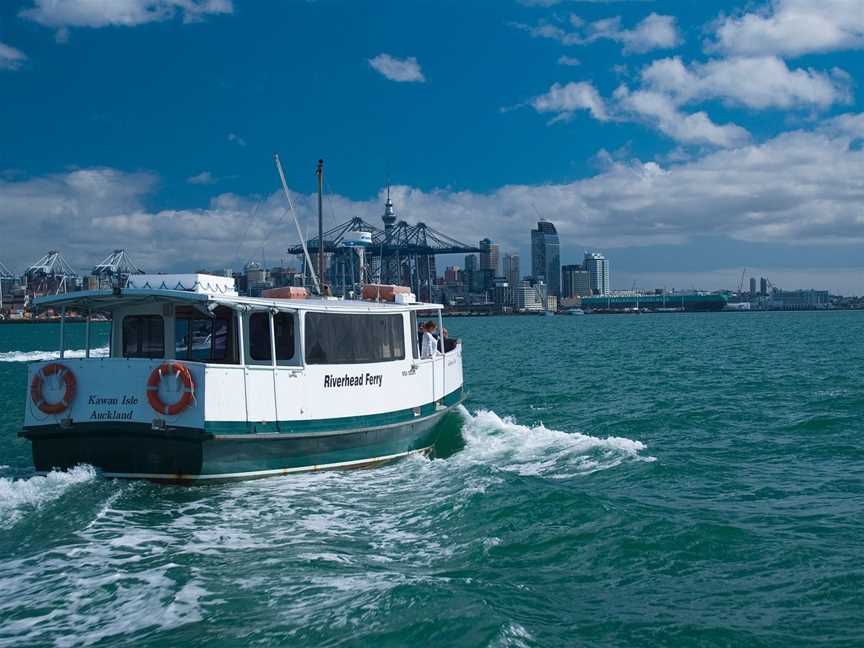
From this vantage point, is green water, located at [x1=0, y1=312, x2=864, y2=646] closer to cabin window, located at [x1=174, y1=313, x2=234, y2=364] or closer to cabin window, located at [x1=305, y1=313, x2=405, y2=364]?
cabin window, located at [x1=305, y1=313, x2=405, y2=364]

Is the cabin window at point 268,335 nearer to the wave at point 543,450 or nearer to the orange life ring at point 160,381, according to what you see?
the orange life ring at point 160,381

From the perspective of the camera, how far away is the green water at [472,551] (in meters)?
7.57

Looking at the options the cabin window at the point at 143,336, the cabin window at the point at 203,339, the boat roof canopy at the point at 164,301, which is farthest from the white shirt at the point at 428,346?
the cabin window at the point at 143,336

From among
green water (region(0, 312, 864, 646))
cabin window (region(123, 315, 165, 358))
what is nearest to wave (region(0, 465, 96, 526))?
green water (region(0, 312, 864, 646))

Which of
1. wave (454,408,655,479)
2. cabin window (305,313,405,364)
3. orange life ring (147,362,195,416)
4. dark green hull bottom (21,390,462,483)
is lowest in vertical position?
wave (454,408,655,479)

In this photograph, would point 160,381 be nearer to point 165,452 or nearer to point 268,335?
point 165,452

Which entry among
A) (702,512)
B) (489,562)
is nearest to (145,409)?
(489,562)

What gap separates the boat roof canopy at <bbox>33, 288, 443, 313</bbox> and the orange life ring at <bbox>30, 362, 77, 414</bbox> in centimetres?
124

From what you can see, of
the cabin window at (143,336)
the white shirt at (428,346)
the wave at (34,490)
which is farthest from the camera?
the white shirt at (428,346)

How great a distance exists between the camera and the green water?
24.8ft

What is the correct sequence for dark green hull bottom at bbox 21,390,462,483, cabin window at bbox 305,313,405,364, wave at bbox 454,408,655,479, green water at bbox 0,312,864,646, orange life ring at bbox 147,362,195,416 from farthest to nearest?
wave at bbox 454,408,655,479
cabin window at bbox 305,313,405,364
dark green hull bottom at bbox 21,390,462,483
orange life ring at bbox 147,362,195,416
green water at bbox 0,312,864,646

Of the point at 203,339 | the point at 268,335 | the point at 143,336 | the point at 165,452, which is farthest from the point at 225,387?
the point at 143,336

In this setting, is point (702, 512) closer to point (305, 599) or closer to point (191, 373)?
point (305, 599)

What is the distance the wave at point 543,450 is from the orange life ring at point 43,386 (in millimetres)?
7812
